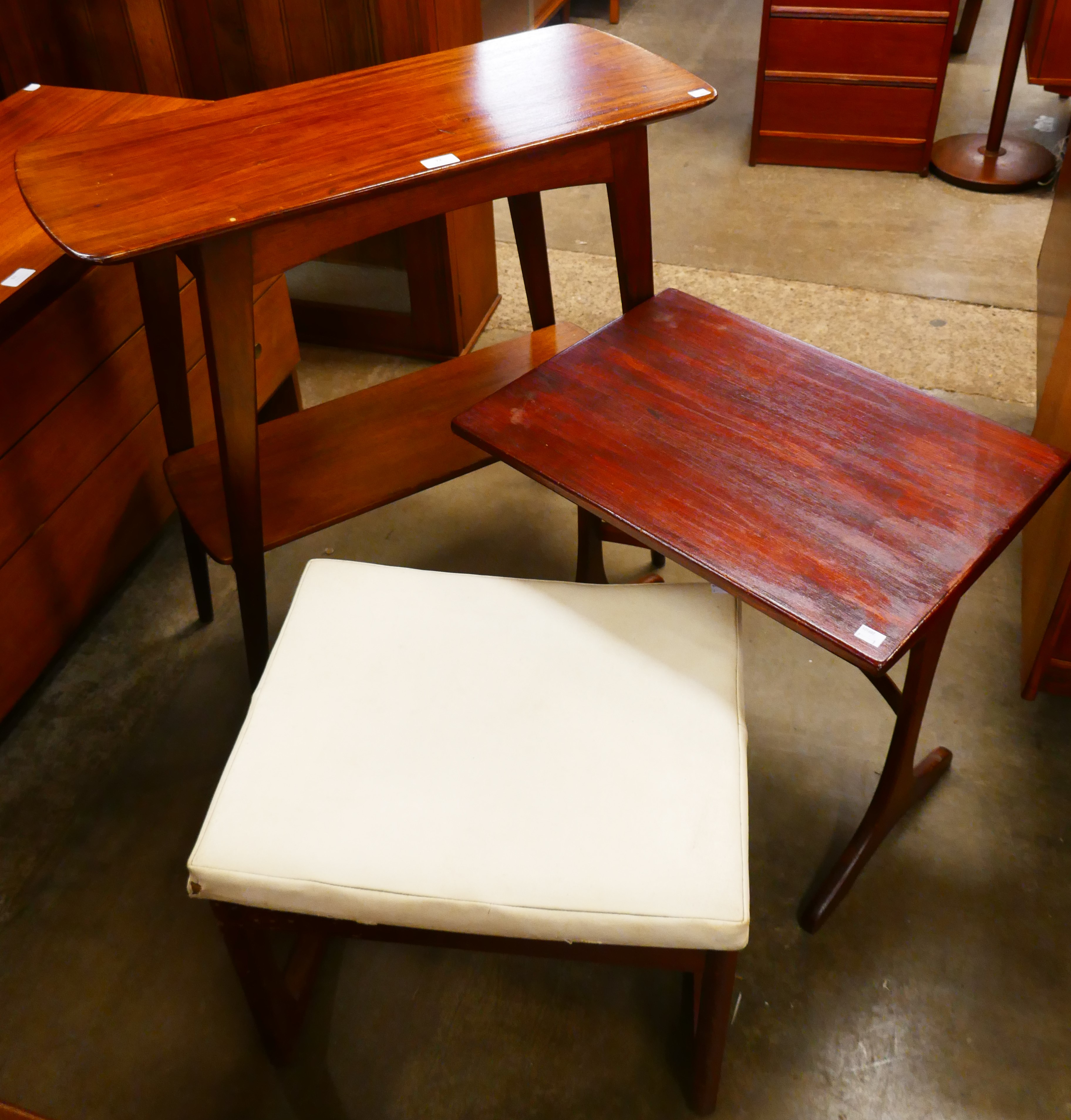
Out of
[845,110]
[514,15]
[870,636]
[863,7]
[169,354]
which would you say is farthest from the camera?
[514,15]

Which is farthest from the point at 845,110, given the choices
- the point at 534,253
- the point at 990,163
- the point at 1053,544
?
the point at 1053,544

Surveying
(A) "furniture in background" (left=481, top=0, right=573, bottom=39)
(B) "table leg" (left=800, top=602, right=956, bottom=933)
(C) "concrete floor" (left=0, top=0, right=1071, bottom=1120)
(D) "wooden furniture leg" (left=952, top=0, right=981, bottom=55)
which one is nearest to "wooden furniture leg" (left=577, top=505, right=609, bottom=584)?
(C) "concrete floor" (left=0, top=0, right=1071, bottom=1120)

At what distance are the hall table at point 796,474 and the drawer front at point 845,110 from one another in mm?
2132

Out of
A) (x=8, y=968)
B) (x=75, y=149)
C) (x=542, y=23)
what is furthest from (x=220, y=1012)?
(x=542, y=23)

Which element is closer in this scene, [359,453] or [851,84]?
[359,453]

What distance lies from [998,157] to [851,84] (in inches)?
21.7

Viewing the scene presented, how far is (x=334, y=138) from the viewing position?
130 cm

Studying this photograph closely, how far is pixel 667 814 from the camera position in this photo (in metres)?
0.99

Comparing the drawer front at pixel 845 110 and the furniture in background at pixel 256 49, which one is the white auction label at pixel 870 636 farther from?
the drawer front at pixel 845 110

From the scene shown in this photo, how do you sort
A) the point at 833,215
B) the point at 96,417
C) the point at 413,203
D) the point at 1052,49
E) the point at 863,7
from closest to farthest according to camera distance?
the point at 413,203
the point at 96,417
the point at 1052,49
the point at 863,7
the point at 833,215

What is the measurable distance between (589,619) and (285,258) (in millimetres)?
587

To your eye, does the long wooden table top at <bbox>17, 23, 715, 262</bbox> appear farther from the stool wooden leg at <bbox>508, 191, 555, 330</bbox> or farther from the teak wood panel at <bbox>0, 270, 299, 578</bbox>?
the teak wood panel at <bbox>0, 270, 299, 578</bbox>

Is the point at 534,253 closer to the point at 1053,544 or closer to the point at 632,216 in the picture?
the point at 632,216

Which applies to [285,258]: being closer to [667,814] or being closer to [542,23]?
[667,814]
